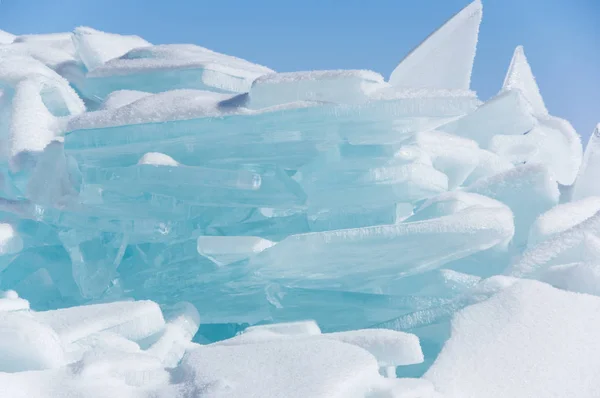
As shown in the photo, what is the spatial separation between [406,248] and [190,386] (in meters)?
0.91

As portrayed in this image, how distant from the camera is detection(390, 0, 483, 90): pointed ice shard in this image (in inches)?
130

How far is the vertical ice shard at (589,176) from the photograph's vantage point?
2955 millimetres

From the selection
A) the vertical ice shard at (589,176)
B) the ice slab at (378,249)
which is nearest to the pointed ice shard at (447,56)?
the vertical ice shard at (589,176)

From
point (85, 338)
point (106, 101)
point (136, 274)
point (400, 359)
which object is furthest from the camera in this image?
point (106, 101)

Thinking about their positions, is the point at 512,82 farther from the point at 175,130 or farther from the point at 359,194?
the point at 175,130

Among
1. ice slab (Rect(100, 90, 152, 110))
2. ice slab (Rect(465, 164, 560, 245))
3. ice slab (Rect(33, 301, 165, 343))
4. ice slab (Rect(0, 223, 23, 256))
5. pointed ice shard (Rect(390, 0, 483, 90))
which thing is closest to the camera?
ice slab (Rect(33, 301, 165, 343))

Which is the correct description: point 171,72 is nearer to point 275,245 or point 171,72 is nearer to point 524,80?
point 275,245

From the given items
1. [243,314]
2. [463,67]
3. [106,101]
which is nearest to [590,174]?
[463,67]

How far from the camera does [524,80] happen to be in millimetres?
4148

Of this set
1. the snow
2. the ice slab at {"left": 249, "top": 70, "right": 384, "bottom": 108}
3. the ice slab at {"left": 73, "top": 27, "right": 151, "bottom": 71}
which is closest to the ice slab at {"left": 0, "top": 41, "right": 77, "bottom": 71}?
the ice slab at {"left": 73, "top": 27, "right": 151, "bottom": 71}

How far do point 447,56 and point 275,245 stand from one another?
172 cm

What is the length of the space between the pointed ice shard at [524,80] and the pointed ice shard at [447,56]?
838mm

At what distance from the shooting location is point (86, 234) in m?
2.51

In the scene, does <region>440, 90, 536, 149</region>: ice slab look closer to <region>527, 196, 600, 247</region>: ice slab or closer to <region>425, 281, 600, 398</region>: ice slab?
<region>527, 196, 600, 247</region>: ice slab
